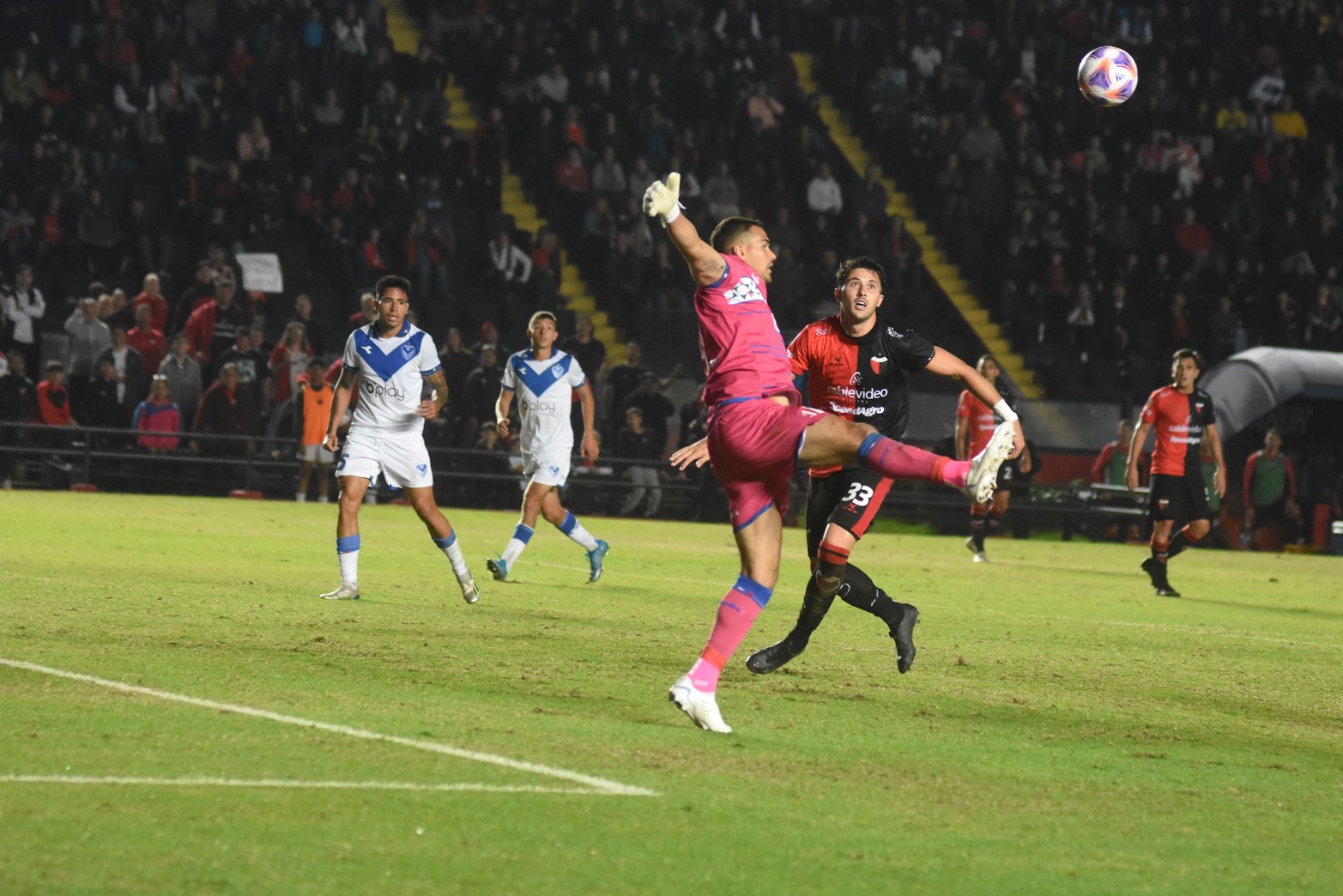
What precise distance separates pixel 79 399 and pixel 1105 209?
19.6 meters

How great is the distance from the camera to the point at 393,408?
13.5 metres

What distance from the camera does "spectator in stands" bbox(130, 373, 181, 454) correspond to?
25656mm

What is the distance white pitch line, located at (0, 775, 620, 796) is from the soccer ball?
41.2 ft

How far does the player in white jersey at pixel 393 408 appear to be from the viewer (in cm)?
1335

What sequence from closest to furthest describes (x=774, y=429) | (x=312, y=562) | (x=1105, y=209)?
(x=774, y=429), (x=312, y=562), (x=1105, y=209)

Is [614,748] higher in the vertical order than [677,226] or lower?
lower

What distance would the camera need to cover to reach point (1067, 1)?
38.9 meters

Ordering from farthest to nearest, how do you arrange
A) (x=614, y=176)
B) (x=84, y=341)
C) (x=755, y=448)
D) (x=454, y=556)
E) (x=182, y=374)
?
(x=614, y=176)
(x=182, y=374)
(x=84, y=341)
(x=454, y=556)
(x=755, y=448)

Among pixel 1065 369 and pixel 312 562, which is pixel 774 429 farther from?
pixel 1065 369

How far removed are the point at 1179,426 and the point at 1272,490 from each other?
32.8ft

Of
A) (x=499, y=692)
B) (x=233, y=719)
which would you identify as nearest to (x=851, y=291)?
(x=499, y=692)

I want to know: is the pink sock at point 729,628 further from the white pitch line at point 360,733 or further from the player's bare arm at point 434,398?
the player's bare arm at point 434,398

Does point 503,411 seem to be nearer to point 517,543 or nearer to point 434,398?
point 517,543

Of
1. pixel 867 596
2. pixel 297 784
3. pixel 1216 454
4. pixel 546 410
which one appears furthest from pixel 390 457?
pixel 1216 454
